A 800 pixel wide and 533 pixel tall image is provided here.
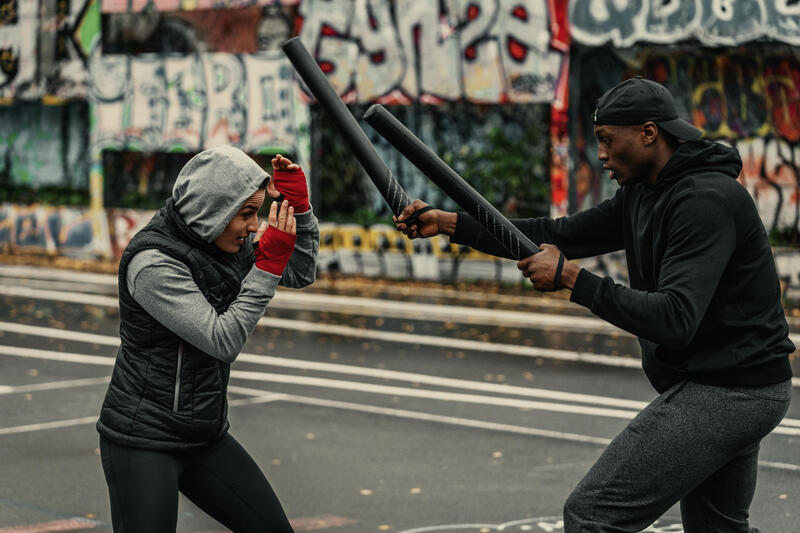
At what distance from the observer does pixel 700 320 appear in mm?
4113

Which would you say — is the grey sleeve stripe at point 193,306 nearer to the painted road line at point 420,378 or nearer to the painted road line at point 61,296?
the painted road line at point 420,378

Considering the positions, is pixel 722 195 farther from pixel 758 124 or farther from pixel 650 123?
pixel 758 124

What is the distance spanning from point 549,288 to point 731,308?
56cm

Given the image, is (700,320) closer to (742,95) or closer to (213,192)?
(213,192)

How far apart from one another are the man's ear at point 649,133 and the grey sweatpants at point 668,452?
2.50 feet

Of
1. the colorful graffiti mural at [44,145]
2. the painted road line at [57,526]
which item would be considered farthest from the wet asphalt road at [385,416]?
the colorful graffiti mural at [44,145]

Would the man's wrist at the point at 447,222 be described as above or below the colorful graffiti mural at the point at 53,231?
above

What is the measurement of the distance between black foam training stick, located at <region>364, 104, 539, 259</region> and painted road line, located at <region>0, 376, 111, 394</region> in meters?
7.26

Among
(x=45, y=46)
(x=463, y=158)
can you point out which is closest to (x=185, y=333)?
(x=463, y=158)

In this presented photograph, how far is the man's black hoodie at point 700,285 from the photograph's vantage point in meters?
4.09

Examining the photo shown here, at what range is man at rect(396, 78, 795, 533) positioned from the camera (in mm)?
4191

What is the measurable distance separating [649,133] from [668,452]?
3.23 ft

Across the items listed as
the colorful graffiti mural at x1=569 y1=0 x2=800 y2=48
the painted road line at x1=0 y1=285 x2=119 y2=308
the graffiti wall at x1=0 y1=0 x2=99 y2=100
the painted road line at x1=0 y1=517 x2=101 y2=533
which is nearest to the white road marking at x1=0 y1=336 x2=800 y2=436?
the painted road line at x1=0 y1=517 x2=101 y2=533

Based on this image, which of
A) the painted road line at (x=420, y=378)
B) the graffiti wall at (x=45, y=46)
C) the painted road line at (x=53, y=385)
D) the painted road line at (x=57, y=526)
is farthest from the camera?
the graffiti wall at (x=45, y=46)
